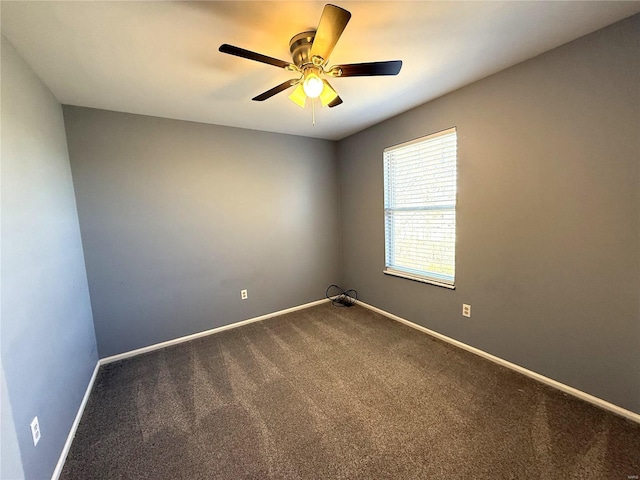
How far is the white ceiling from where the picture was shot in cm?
133

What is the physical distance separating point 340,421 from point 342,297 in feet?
7.60

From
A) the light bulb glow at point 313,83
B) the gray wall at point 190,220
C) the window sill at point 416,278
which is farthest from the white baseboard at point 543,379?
the light bulb glow at point 313,83

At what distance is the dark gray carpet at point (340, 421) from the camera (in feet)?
4.53

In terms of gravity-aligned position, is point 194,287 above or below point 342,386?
→ above

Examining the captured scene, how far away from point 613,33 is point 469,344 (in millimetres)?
2446

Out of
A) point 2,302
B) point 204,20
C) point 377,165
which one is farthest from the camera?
point 377,165

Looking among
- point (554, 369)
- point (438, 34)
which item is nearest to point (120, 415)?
point (554, 369)

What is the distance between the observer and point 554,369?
1909 millimetres

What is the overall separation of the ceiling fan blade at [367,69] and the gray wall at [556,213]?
1.20 metres

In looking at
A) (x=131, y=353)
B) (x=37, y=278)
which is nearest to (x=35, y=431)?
(x=37, y=278)

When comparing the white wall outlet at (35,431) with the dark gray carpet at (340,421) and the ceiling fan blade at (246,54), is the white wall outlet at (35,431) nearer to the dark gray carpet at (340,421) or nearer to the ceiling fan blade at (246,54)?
the dark gray carpet at (340,421)

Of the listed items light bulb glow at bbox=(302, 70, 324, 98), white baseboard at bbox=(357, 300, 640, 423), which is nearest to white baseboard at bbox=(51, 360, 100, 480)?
light bulb glow at bbox=(302, 70, 324, 98)

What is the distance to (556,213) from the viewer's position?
1.83 m

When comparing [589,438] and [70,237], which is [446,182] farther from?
[70,237]
